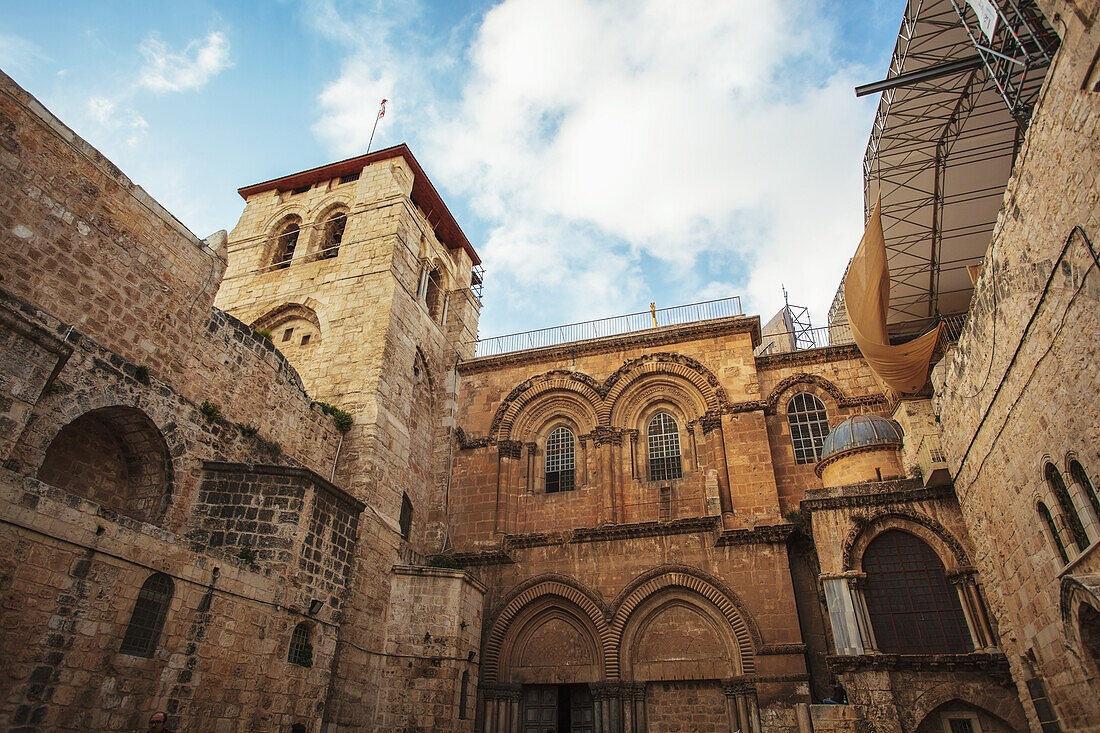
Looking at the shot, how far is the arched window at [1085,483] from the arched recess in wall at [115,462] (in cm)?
1228

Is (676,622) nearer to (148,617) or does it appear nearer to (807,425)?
(807,425)

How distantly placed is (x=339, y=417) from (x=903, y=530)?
11.6 meters

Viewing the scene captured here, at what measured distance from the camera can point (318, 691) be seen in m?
10.8

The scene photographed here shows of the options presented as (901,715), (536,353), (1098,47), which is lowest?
(901,715)

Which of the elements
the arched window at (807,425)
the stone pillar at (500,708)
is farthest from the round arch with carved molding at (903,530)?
the stone pillar at (500,708)

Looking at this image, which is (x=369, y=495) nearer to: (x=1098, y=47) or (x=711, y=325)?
(x=711, y=325)

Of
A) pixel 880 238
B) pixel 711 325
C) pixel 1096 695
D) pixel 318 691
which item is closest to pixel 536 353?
pixel 711 325

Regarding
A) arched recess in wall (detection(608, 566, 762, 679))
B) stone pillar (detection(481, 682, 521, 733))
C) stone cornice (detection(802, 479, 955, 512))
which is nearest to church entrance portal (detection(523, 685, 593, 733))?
stone pillar (detection(481, 682, 521, 733))

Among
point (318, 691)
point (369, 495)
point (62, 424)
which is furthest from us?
point (369, 495)

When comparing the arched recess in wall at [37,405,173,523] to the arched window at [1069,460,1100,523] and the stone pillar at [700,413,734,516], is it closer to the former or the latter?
the stone pillar at [700,413,734,516]

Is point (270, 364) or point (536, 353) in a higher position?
point (536, 353)

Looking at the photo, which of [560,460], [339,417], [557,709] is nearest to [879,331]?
[560,460]

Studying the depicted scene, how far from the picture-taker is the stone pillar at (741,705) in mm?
12805

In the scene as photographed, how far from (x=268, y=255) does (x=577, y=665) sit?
14201 mm
